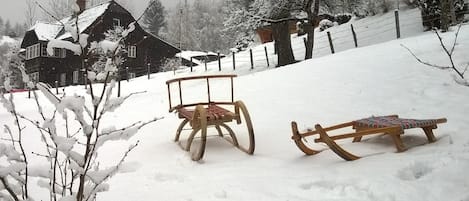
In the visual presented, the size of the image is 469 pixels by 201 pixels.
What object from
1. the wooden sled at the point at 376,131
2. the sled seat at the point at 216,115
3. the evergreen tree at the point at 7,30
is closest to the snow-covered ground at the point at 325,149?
the wooden sled at the point at 376,131

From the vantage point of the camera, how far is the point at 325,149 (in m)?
4.88

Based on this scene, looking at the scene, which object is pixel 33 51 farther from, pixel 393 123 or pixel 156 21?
pixel 393 123

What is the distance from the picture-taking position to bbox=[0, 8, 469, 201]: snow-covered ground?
337 cm

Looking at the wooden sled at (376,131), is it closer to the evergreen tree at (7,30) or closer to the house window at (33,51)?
the house window at (33,51)

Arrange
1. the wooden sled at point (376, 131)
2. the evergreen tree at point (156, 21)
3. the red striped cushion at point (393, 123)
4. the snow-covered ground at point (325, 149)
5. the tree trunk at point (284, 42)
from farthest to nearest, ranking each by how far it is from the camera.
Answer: the evergreen tree at point (156, 21), the tree trunk at point (284, 42), the red striped cushion at point (393, 123), the wooden sled at point (376, 131), the snow-covered ground at point (325, 149)

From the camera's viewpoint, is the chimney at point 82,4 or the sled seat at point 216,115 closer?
the chimney at point 82,4

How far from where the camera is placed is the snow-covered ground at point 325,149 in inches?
133

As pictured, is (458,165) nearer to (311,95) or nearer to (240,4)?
(311,95)

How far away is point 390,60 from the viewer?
955cm

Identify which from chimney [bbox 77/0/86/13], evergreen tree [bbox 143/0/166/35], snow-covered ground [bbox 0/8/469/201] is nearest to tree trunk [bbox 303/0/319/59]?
snow-covered ground [bbox 0/8/469/201]

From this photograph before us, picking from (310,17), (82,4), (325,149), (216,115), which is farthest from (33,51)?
(82,4)

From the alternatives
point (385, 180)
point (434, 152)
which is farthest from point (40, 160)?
point (434, 152)

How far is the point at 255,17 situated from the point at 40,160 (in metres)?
12.3

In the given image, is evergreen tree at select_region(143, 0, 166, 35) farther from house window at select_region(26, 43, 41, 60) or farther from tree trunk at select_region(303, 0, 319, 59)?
tree trunk at select_region(303, 0, 319, 59)
